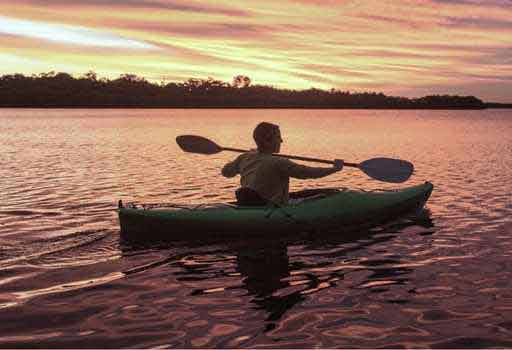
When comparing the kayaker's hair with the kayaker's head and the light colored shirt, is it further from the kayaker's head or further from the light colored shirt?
the light colored shirt

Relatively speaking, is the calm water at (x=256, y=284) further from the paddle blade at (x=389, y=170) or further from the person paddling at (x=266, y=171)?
the paddle blade at (x=389, y=170)

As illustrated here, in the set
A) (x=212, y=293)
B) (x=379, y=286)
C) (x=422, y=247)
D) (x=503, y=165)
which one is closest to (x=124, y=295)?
(x=212, y=293)

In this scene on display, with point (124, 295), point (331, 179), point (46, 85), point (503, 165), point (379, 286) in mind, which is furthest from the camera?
point (46, 85)

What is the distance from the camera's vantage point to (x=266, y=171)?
764 centimetres

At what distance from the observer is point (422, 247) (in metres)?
8.02

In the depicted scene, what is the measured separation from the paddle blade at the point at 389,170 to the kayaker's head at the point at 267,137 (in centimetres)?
238

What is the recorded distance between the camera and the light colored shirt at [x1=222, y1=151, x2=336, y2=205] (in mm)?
7582

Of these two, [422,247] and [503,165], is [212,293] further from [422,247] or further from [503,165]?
[503,165]

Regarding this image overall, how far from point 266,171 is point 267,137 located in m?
0.47

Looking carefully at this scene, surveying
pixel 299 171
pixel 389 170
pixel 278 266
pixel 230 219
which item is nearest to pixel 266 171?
pixel 299 171

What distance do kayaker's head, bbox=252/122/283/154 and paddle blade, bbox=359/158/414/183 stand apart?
2.38 m

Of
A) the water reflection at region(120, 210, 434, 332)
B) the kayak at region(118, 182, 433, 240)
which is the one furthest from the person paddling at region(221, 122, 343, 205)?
the water reflection at region(120, 210, 434, 332)

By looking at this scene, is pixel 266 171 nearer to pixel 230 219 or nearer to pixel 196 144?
pixel 230 219

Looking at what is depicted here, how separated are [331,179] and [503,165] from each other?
751 centimetres
